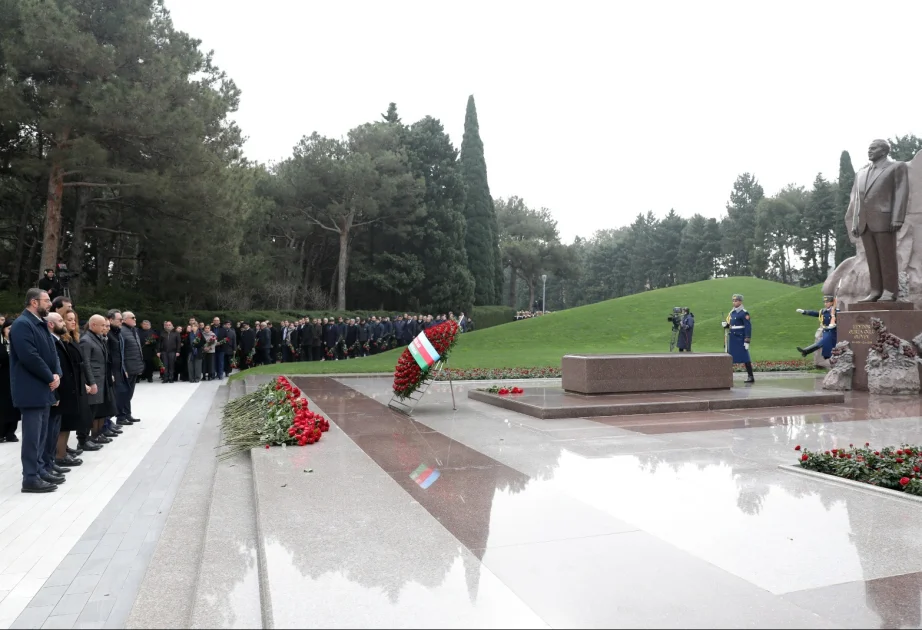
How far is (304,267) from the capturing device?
42.8 m

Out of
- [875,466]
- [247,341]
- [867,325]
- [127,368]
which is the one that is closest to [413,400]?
[127,368]

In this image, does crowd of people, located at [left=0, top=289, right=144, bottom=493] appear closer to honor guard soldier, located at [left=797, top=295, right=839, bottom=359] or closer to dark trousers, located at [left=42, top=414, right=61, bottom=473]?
dark trousers, located at [left=42, top=414, right=61, bottom=473]

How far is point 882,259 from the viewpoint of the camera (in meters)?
12.5

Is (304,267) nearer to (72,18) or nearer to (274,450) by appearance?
(72,18)

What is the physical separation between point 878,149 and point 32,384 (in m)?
13.7

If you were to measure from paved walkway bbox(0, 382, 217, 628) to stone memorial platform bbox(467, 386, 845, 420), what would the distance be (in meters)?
4.96

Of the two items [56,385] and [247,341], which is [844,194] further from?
[56,385]

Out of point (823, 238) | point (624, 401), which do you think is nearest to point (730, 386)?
point (624, 401)

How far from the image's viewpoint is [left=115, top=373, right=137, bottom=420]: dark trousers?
9.55 metres

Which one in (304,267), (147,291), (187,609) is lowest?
(187,609)

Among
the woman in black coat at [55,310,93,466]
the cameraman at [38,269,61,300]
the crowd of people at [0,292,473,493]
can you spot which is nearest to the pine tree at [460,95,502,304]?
the cameraman at [38,269,61,300]

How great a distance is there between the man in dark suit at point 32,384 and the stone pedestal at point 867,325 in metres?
13.0

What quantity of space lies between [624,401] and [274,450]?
545 cm

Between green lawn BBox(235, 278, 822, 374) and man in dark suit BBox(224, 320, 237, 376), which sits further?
green lawn BBox(235, 278, 822, 374)
